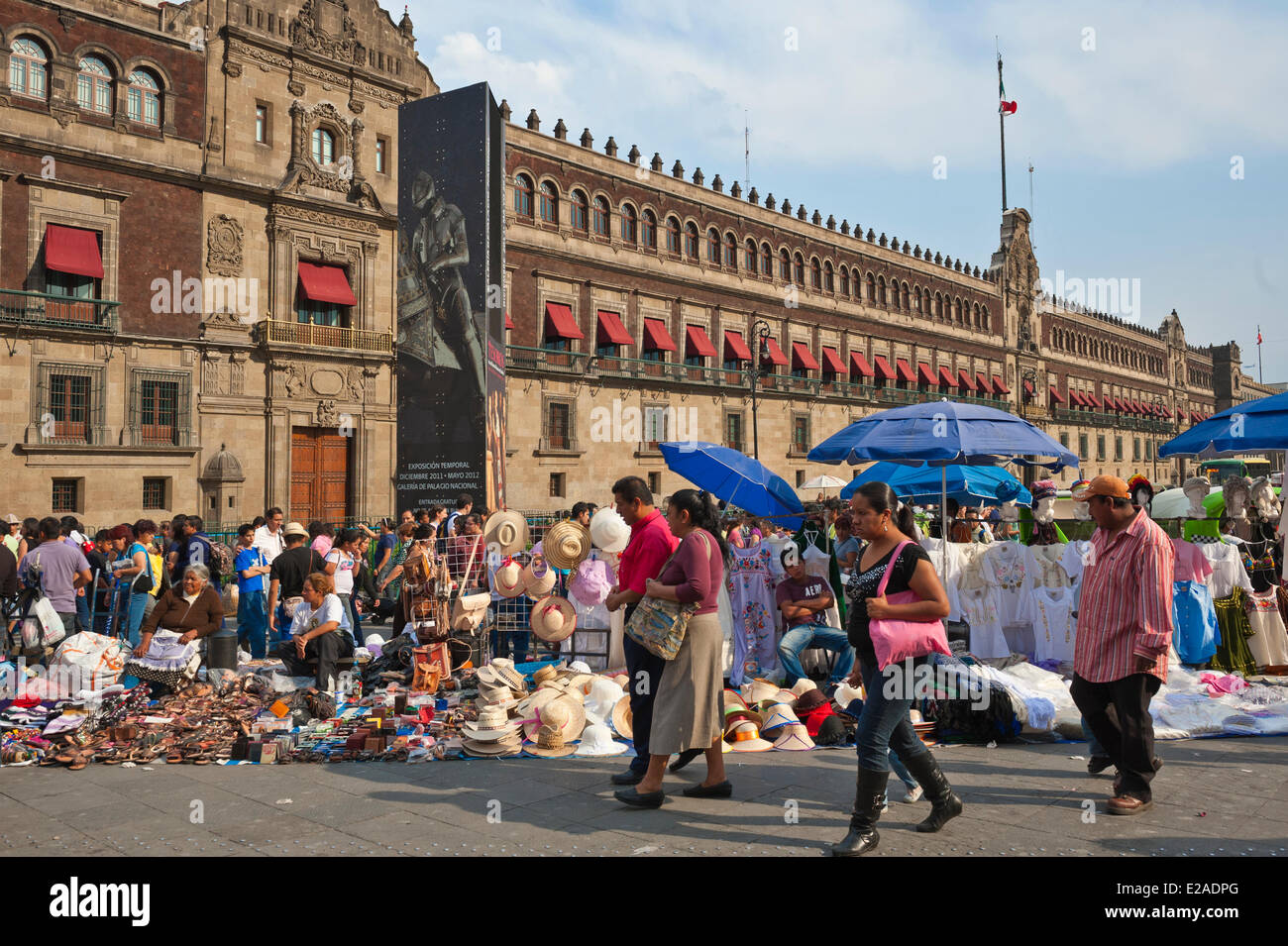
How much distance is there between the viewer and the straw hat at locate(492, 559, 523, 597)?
9.33 meters

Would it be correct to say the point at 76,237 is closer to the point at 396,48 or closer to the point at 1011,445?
the point at 396,48

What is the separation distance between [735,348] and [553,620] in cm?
3053

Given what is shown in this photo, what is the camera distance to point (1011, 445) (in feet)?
28.5

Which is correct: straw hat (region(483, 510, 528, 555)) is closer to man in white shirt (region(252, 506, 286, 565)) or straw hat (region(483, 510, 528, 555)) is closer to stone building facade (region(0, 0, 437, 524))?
man in white shirt (region(252, 506, 286, 565))

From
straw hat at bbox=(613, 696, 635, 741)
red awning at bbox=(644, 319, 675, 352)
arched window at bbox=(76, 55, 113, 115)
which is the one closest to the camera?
straw hat at bbox=(613, 696, 635, 741)

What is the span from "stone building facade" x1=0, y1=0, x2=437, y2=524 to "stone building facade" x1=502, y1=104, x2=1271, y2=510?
5187mm

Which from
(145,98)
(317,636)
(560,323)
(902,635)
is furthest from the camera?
(560,323)

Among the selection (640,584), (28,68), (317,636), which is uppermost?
(28,68)

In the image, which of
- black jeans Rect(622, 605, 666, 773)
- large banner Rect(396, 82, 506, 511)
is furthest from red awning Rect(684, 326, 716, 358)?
black jeans Rect(622, 605, 666, 773)

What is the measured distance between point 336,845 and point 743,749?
2.95 metres

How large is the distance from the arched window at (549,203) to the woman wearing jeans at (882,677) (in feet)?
97.0

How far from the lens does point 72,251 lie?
22234mm

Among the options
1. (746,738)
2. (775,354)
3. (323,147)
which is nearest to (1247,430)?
(746,738)

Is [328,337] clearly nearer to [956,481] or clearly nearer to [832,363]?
[956,481]
